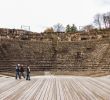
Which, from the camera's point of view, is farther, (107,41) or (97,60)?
(107,41)

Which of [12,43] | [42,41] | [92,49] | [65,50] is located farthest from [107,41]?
[12,43]

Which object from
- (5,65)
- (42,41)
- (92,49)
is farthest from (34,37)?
(5,65)

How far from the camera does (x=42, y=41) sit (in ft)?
202

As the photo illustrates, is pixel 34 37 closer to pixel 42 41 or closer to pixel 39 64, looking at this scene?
pixel 42 41

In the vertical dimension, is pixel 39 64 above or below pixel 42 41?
below

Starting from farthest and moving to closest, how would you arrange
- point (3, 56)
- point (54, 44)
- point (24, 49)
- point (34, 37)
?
1. point (34, 37)
2. point (54, 44)
3. point (24, 49)
4. point (3, 56)

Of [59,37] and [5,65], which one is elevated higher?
[59,37]

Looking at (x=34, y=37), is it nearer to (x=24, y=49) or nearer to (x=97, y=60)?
(x=24, y=49)

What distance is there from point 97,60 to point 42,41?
42.6 feet

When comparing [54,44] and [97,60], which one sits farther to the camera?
[54,44]

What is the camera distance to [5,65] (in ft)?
160

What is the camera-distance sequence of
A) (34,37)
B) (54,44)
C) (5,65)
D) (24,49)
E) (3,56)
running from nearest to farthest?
(5,65), (3,56), (24,49), (54,44), (34,37)

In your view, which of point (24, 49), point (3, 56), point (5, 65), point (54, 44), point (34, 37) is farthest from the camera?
point (34, 37)

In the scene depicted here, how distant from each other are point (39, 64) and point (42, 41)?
1012 centimetres
